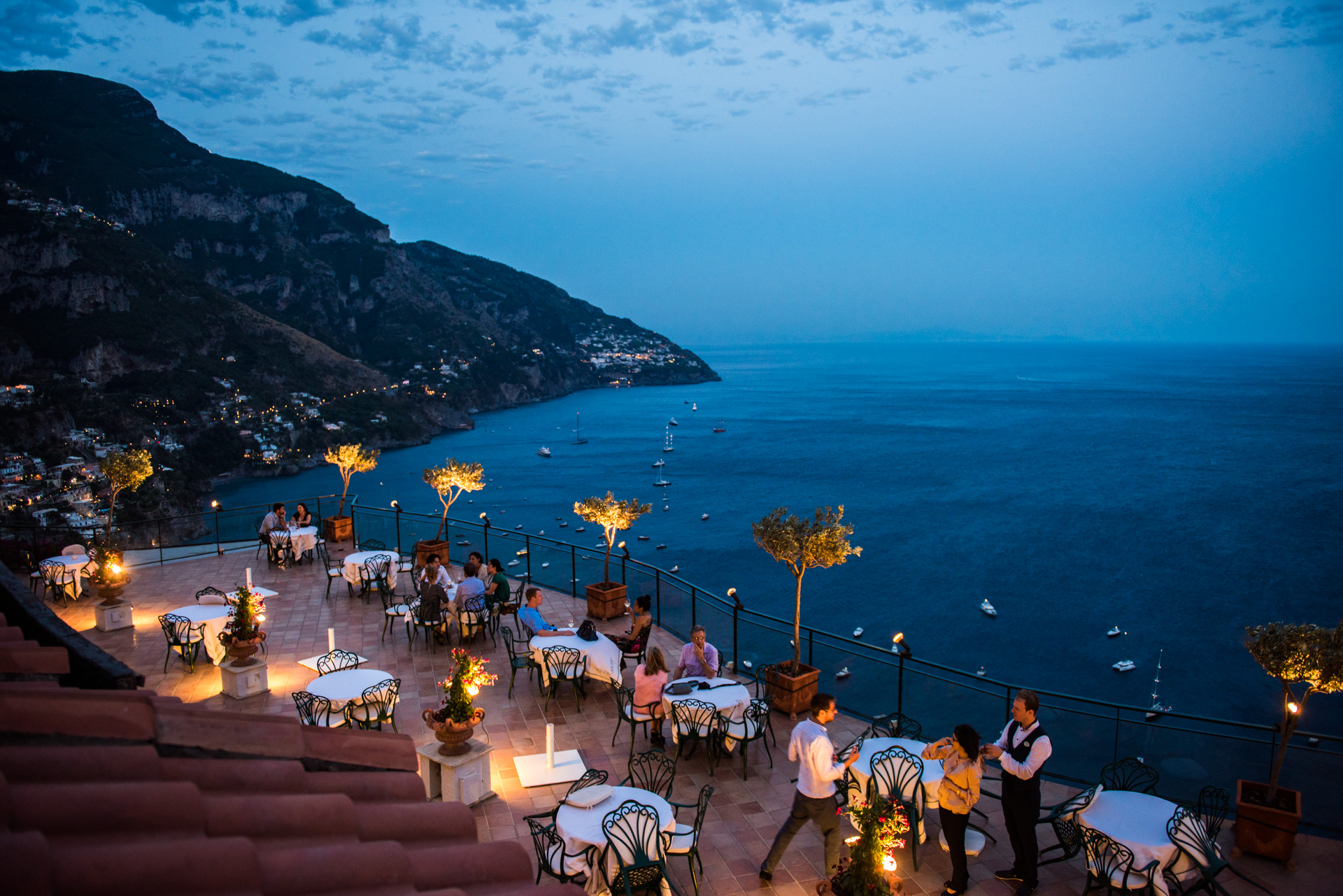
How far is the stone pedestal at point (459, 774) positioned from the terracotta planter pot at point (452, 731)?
0.18ft

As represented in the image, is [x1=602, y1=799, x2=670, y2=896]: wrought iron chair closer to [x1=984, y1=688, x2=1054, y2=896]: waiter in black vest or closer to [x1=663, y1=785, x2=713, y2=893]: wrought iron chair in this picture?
[x1=663, y1=785, x2=713, y2=893]: wrought iron chair

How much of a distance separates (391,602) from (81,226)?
2899 inches

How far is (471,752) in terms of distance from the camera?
21.8ft

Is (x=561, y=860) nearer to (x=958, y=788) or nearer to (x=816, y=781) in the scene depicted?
(x=816, y=781)

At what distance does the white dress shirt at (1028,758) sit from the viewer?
514cm

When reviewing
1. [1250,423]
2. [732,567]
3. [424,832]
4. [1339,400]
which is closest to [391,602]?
[424,832]

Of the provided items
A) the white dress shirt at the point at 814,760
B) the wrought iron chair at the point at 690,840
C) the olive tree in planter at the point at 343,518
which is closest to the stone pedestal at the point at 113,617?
the olive tree in planter at the point at 343,518

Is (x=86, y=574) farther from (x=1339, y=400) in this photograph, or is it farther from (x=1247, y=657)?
(x=1339, y=400)

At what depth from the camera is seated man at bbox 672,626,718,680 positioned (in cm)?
793

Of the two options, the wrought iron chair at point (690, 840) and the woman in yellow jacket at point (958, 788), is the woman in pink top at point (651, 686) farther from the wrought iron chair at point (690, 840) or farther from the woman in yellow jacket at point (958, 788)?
the woman in yellow jacket at point (958, 788)

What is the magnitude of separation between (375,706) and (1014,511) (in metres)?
66.6

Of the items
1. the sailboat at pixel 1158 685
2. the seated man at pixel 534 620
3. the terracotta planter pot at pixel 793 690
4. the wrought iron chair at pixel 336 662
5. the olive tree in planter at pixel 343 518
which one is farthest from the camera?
the sailboat at pixel 1158 685

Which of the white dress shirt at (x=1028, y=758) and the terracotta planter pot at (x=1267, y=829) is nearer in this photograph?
the white dress shirt at (x=1028, y=758)

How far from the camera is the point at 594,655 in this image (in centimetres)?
872
